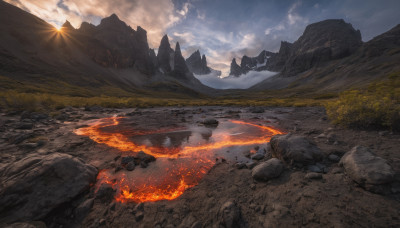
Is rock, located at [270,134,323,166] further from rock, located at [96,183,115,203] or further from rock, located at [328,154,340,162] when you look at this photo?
rock, located at [96,183,115,203]

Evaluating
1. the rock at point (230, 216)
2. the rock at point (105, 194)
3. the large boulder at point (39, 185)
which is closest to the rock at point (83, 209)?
the rock at point (105, 194)

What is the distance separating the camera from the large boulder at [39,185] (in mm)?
3828

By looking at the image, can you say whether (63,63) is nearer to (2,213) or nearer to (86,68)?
(86,68)

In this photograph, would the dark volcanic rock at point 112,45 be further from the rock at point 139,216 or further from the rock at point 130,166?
the rock at point 139,216

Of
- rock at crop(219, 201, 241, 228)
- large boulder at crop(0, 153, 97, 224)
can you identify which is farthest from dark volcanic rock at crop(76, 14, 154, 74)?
rock at crop(219, 201, 241, 228)

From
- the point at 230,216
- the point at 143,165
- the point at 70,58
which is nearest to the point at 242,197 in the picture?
the point at 230,216

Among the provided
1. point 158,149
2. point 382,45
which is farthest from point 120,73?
point 382,45

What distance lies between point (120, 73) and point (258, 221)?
19140 cm

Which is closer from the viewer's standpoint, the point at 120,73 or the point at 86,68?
the point at 86,68

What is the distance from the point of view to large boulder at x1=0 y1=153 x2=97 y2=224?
383 centimetres

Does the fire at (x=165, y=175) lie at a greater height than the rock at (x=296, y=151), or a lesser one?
lesser

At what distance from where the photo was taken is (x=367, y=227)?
287cm

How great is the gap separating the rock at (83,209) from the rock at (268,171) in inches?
219

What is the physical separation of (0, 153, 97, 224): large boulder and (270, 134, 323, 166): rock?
26.0ft
